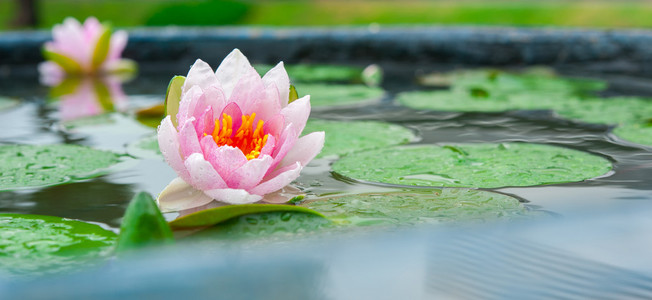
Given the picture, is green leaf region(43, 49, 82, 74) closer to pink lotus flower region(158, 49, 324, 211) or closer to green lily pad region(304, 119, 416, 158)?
green lily pad region(304, 119, 416, 158)

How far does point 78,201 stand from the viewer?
122 cm

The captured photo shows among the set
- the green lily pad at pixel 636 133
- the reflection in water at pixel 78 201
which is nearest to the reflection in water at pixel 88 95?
the reflection in water at pixel 78 201

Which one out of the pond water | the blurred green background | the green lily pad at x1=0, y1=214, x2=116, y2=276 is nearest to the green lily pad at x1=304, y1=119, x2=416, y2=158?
the pond water

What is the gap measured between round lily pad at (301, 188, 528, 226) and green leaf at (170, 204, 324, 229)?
3.3 inches

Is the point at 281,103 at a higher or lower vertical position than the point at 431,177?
higher

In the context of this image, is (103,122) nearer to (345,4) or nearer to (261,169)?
(261,169)

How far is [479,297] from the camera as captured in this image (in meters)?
0.58

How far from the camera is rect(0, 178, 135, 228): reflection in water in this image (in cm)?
114

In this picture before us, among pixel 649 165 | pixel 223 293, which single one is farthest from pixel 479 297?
pixel 649 165

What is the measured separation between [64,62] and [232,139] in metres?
2.20

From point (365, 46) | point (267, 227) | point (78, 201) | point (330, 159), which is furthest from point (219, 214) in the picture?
point (365, 46)

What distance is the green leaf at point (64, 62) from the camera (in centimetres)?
298

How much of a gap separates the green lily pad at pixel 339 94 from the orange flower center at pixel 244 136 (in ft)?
3.86

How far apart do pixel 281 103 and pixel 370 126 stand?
699 millimetres
